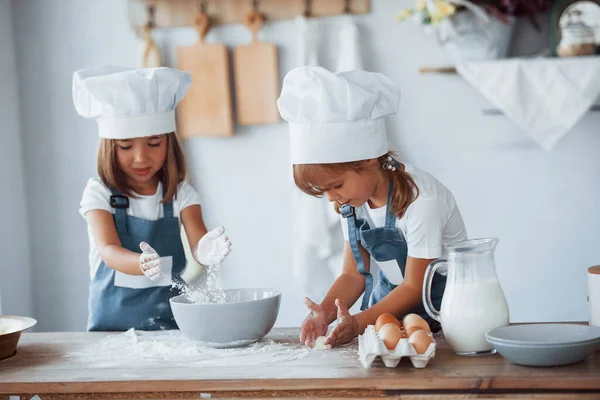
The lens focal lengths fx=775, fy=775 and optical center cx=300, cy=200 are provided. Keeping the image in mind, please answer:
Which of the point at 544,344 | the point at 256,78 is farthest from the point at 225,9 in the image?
the point at 544,344

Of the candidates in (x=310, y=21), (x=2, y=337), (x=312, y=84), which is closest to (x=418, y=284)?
(x=312, y=84)

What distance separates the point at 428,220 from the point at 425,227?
0.05ft

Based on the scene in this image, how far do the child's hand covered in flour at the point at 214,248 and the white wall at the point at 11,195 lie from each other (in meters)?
1.32

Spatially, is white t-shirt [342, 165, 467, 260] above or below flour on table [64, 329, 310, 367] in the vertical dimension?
above

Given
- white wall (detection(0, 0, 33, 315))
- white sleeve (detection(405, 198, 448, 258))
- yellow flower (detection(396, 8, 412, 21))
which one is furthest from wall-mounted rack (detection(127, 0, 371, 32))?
white sleeve (detection(405, 198, 448, 258))

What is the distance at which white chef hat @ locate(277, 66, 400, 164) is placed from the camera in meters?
1.45

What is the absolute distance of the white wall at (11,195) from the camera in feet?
9.36

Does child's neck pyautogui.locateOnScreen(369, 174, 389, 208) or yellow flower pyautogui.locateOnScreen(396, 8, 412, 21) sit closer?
child's neck pyautogui.locateOnScreen(369, 174, 389, 208)

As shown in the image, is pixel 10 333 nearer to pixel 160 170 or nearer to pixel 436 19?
pixel 160 170

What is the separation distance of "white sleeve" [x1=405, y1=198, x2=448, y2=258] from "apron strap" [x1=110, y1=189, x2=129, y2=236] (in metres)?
0.76

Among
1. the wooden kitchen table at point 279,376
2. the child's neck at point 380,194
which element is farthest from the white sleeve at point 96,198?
the child's neck at point 380,194

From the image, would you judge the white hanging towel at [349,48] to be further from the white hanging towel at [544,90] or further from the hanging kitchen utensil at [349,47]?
the white hanging towel at [544,90]

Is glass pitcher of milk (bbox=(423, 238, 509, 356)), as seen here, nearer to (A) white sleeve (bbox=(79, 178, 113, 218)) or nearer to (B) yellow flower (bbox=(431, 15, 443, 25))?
(A) white sleeve (bbox=(79, 178, 113, 218))

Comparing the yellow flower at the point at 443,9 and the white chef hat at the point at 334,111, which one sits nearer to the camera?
the white chef hat at the point at 334,111
